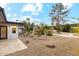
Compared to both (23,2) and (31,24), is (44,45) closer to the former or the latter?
(31,24)

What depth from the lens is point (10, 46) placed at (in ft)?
18.3

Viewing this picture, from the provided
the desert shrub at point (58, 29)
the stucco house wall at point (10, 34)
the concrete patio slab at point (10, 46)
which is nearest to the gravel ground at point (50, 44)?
the concrete patio slab at point (10, 46)

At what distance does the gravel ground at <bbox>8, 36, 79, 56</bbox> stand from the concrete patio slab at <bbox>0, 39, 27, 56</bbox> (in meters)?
0.11

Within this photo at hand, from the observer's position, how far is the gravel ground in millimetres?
5375

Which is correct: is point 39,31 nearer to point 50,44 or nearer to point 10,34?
point 50,44

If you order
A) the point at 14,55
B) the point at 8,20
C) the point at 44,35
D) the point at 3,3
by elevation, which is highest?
the point at 3,3

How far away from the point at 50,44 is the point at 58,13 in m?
0.88

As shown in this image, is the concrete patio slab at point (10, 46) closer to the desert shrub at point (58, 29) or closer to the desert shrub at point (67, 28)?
the desert shrub at point (58, 29)

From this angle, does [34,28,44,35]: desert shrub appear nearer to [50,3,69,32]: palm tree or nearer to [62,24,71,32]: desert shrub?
[50,3,69,32]: palm tree

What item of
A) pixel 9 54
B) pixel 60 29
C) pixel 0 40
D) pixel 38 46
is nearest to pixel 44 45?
pixel 38 46

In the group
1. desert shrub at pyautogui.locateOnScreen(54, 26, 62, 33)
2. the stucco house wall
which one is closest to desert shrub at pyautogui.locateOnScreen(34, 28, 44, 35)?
desert shrub at pyautogui.locateOnScreen(54, 26, 62, 33)

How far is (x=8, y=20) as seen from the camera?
18.7ft

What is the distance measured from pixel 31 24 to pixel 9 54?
3.30 ft

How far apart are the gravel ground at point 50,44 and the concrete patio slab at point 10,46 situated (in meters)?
0.11
